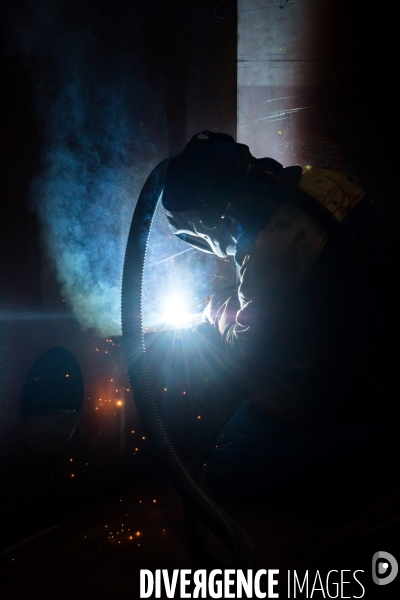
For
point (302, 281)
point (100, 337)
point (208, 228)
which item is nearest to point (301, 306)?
point (302, 281)

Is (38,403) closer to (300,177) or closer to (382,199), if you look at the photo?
(300,177)

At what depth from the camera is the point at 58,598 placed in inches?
48.8

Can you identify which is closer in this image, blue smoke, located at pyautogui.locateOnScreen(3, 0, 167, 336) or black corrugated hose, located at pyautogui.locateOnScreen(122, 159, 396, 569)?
black corrugated hose, located at pyautogui.locateOnScreen(122, 159, 396, 569)

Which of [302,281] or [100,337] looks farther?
[100,337]

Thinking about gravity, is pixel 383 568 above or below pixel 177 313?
below

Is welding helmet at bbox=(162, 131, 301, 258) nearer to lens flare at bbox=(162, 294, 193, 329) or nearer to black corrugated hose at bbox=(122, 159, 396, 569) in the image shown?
black corrugated hose at bbox=(122, 159, 396, 569)

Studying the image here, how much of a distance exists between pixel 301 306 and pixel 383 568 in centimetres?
79

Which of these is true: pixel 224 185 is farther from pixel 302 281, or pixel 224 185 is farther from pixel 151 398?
pixel 151 398

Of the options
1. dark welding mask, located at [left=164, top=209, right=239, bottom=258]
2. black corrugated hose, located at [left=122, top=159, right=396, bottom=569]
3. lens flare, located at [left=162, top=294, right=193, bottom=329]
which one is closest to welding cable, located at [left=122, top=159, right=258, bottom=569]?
black corrugated hose, located at [left=122, top=159, right=396, bottom=569]

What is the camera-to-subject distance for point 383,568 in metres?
1.18

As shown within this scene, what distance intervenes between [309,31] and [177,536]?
2.86m

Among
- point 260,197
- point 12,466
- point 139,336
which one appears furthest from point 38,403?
point 260,197

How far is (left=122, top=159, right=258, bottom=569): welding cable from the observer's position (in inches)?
50.0

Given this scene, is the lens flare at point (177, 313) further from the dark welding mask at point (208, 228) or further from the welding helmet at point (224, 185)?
the welding helmet at point (224, 185)
